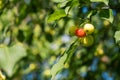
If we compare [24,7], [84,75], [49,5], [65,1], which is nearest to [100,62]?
[84,75]

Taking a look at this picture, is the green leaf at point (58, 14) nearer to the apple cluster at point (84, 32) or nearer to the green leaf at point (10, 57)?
the apple cluster at point (84, 32)

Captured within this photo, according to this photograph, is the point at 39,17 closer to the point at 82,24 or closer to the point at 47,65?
the point at 47,65

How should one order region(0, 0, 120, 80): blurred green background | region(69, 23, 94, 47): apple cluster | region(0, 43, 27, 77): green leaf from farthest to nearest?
region(0, 0, 120, 80): blurred green background
region(0, 43, 27, 77): green leaf
region(69, 23, 94, 47): apple cluster

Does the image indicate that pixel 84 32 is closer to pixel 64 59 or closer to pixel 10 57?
pixel 64 59

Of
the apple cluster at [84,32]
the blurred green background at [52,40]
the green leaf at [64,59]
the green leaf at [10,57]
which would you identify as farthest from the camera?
the blurred green background at [52,40]

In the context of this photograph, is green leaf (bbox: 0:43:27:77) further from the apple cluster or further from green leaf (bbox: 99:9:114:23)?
green leaf (bbox: 99:9:114:23)

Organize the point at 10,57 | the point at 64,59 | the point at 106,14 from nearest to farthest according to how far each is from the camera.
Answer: the point at 64,59 → the point at 106,14 → the point at 10,57

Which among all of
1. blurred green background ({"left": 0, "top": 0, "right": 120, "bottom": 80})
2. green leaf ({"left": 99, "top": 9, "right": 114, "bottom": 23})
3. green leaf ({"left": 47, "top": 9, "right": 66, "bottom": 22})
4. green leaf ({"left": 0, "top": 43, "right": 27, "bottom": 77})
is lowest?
blurred green background ({"left": 0, "top": 0, "right": 120, "bottom": 80})

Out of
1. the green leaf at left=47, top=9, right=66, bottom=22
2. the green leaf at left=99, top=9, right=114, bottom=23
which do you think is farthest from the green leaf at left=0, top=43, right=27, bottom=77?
the green leaf at left=99, top=9, right=114, bottom=23

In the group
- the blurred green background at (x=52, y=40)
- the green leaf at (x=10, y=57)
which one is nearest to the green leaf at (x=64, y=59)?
the green leaf at (x=10, y=57)

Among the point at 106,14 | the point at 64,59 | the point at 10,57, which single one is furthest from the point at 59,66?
the point at 10,57

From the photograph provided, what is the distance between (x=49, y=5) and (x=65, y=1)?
2.06 meters

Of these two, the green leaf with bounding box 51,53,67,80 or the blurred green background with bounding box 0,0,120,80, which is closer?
the green leaf with bounding box 51,53,67,80

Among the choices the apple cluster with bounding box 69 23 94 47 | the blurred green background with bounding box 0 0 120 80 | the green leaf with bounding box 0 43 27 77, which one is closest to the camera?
the apple cluster with bounding box 69 23 94 47
